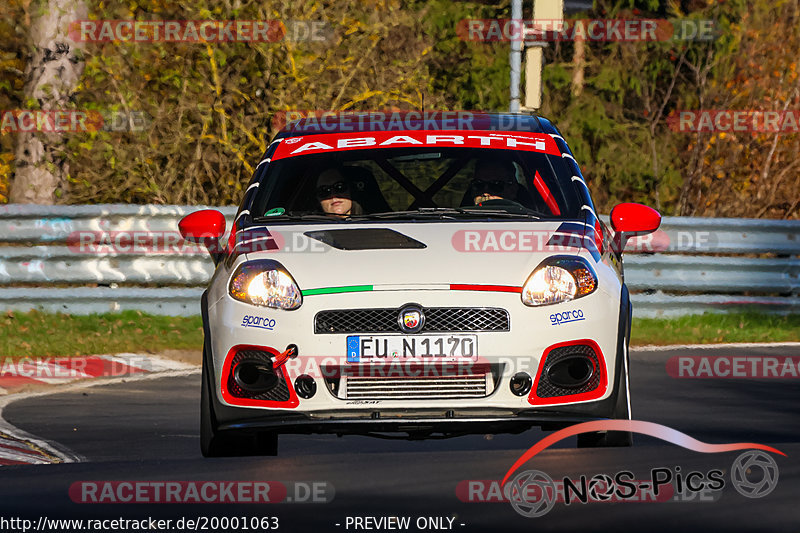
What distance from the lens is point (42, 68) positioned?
1959cm

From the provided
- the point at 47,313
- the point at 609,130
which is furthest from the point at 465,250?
the point at 609,130

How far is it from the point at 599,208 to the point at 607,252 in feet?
78.6

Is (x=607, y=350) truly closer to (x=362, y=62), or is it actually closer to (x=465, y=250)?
(x=465, y=250)

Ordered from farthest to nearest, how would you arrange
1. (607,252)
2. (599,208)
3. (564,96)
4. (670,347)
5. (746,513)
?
(564,96), (599,208), (670,347), (607,252), (746,513)

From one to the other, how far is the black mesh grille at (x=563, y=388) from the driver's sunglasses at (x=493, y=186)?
1.51 metres

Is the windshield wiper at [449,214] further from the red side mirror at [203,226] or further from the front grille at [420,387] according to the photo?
the front grille at [420,387]

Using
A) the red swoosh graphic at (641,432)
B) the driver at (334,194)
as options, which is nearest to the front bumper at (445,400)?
the red swoosh graphic at (641,432)

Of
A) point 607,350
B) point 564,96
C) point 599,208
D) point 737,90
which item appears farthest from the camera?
point 564,96

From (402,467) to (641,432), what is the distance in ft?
4.89

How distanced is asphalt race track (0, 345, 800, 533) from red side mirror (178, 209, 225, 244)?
1.07m

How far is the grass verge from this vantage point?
548 inches
